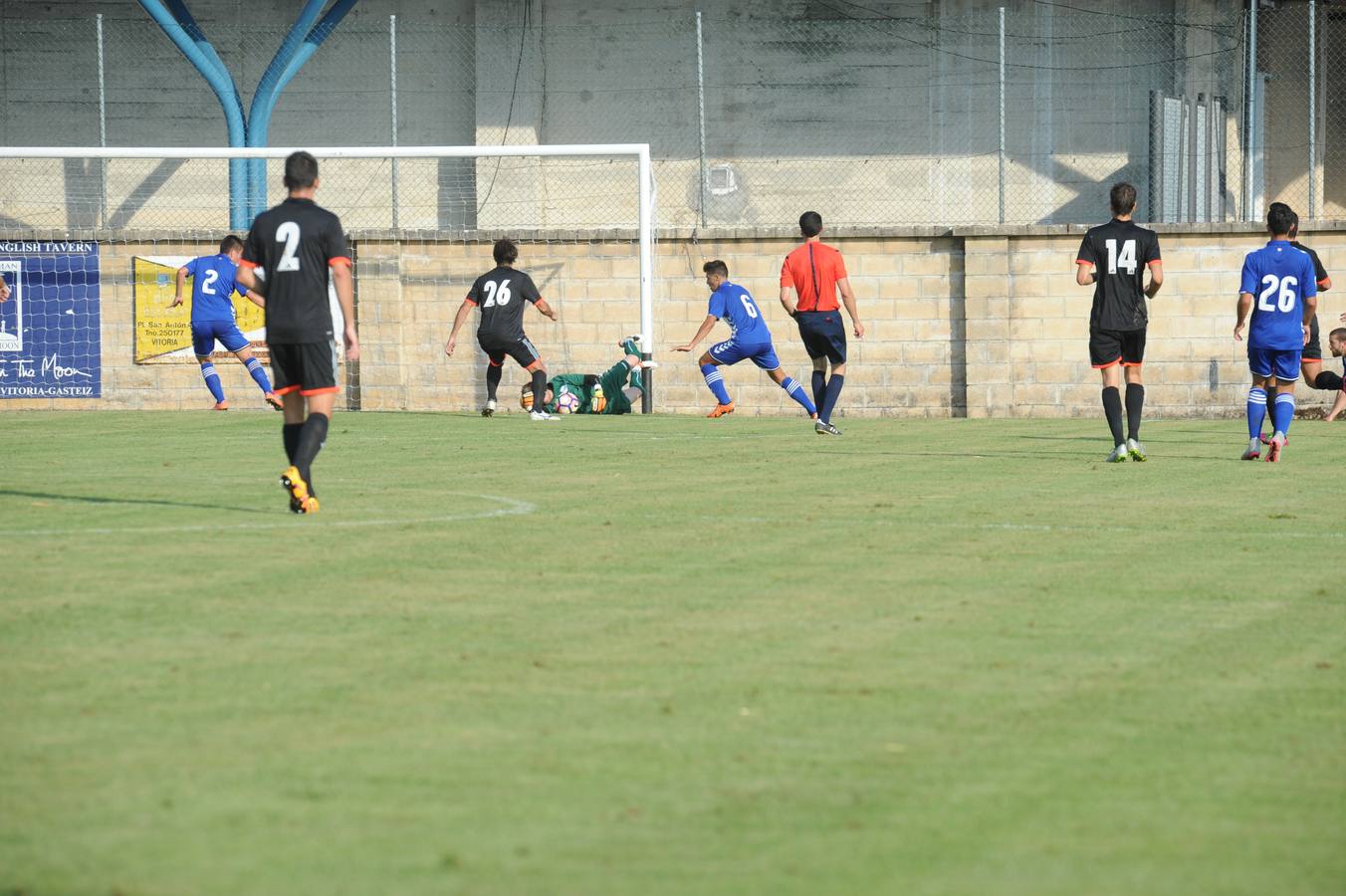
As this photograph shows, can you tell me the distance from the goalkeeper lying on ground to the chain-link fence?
5018mm

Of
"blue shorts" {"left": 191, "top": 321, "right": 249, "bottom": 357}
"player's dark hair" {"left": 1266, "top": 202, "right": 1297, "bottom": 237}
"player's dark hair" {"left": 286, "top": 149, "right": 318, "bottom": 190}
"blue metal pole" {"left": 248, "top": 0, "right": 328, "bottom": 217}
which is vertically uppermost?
"blue metal pole" {"left": 248, "top": 0, "right": 328, "bottom": 217}

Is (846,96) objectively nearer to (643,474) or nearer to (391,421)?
(391,421)

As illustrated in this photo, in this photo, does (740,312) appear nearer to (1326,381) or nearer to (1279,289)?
(1326,381)

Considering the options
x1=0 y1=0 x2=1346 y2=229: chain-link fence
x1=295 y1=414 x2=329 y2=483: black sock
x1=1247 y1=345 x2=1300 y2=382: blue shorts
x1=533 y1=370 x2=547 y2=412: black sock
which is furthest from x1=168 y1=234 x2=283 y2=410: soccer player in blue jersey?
x1=295 y1=414 x2=329 y2=483: black sock

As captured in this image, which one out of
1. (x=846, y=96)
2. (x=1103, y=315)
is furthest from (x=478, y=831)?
(x=846, y=96)

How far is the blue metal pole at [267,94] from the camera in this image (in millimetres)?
25406

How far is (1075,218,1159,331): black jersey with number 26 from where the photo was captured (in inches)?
580

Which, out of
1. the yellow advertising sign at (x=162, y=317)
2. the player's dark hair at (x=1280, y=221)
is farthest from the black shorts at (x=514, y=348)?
the player's dark hair at (x=1280, y=221)

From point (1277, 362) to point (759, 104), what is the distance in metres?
13.8

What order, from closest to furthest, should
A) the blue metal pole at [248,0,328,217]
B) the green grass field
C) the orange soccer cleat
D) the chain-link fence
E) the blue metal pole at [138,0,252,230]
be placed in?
the green grass field < the orange soccer cleat < the blue metal pole at [138,0,252,230] < the blue metal pole at [248,0,328,217] < the chain-link fence

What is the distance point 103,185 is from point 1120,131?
14.8m

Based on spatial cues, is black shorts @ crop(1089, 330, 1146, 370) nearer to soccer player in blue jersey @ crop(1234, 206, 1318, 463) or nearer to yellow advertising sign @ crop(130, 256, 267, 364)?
soccer player in blue jersey @ crop(1234, 206, 1318, 463)

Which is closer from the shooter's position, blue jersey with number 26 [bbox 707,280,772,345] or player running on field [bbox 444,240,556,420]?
→ player running on field [bbox 444,240,556,420]

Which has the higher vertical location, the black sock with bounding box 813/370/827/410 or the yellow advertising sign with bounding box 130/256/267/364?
the yellow advertising sign with bounding box 130/256/267/364
